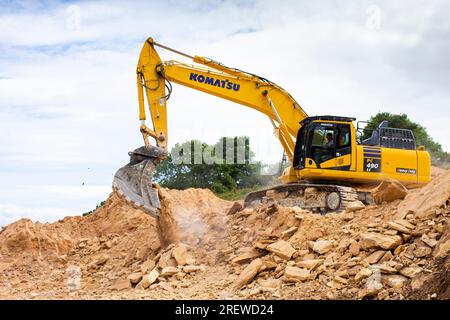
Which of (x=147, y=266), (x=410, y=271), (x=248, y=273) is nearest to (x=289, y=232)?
(x=248, y=273)

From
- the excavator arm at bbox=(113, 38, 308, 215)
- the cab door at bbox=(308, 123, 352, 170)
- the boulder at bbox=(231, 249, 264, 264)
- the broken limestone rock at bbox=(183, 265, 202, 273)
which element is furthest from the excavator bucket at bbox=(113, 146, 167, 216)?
the cab door at bbox=(308, 123, 352, 170)

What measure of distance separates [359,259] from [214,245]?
144 inches

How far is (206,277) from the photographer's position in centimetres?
1004

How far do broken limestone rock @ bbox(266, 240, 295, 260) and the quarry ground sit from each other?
2 centimetres

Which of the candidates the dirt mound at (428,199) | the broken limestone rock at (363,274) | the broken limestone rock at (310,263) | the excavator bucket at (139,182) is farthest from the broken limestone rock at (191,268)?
the dirt mound at (428,199)

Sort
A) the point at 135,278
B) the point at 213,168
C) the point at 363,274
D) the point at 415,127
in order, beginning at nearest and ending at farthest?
the point at 363,274
the point at 135,278
the point at 213,168
the point at 415,127

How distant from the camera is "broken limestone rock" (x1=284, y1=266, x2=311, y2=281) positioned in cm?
866

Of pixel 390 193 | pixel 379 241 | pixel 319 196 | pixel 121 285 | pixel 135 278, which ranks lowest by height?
pixel 121 285

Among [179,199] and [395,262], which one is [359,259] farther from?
[179,199]

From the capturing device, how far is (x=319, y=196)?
49.4 feet

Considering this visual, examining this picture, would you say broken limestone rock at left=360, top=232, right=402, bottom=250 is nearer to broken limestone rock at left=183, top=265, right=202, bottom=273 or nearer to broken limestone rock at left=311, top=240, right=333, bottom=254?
broken limestone rock at left=311, top=240, right=333, bottom=254

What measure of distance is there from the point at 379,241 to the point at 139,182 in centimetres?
465

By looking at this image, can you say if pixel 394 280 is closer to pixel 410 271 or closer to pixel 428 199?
pixel 410 271

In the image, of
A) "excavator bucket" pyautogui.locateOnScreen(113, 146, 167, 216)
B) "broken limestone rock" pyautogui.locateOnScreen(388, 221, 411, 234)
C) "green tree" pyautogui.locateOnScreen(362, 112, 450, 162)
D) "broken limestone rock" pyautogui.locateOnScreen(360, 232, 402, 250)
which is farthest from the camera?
"green tree" pyautogui.locateOnScreen(362, 112, 450, 162)
